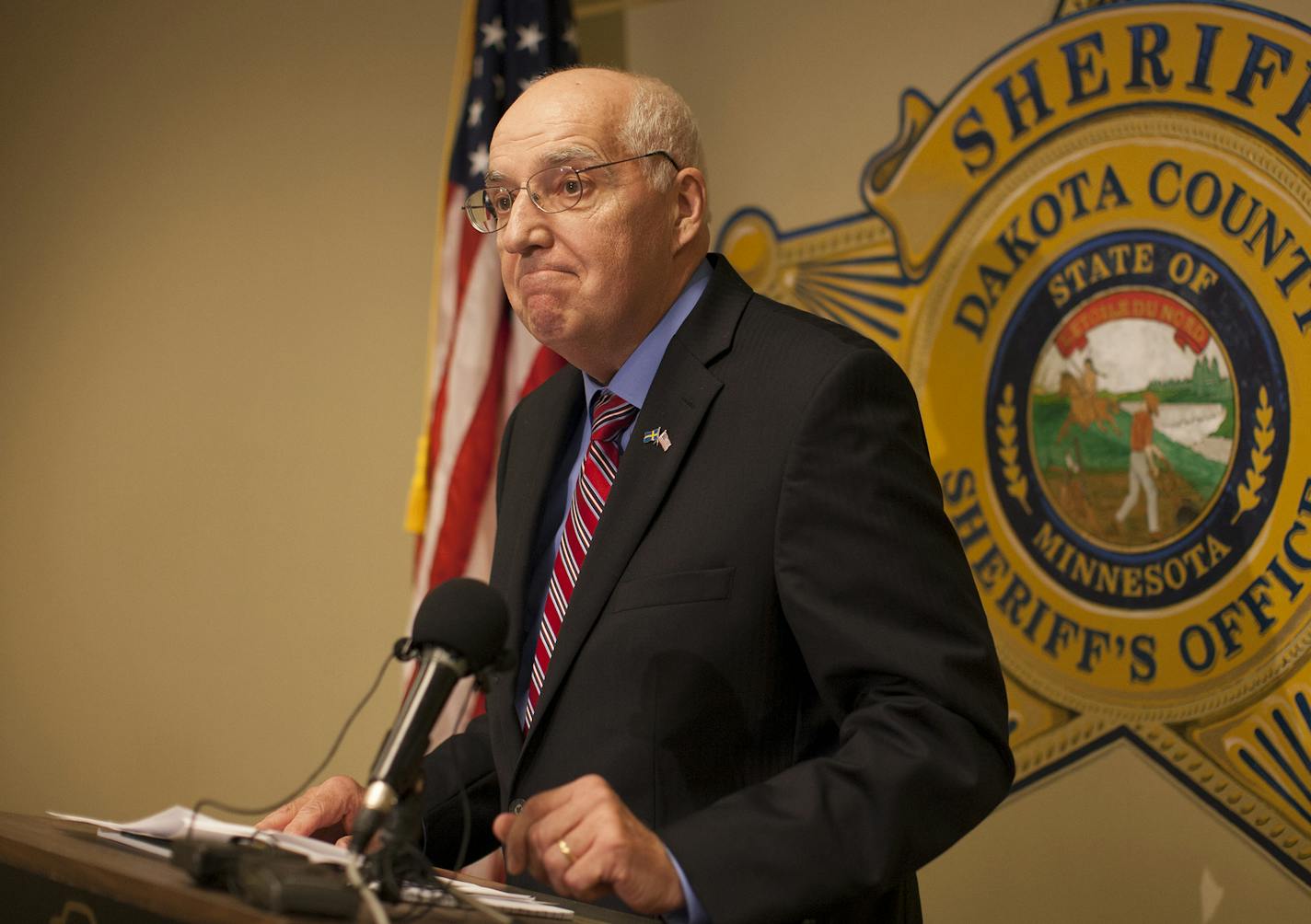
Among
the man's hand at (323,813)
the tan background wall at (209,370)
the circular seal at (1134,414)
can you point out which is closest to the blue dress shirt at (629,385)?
the man's hand at (323,813)

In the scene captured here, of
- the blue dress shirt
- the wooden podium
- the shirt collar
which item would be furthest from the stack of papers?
the shirt collar

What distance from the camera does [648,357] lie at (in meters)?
1.96

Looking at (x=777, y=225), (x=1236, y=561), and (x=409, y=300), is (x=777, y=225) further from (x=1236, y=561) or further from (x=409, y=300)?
(x=1236, y=561)

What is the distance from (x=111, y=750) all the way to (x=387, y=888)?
299cm

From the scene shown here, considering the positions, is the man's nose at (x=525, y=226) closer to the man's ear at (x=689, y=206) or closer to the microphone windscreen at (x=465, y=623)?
the man's ear at (x=689, y=206)

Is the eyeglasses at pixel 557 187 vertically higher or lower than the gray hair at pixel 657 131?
lower

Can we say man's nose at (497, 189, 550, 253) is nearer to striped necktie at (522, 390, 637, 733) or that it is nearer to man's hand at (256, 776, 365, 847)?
striped necktie at (522, 390, 637, 733)

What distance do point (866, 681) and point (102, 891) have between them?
0.87m

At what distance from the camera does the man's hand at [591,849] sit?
4.05ft

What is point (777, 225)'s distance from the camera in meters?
3.23

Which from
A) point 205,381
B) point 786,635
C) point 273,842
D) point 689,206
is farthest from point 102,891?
point 205,381

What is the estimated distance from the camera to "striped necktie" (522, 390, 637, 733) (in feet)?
6.02

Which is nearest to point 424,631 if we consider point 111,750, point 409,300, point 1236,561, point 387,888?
point 387,888

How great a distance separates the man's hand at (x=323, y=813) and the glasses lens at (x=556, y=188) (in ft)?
2.92
